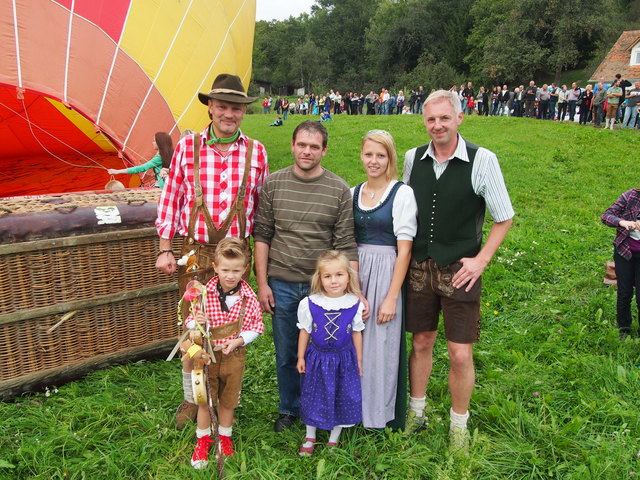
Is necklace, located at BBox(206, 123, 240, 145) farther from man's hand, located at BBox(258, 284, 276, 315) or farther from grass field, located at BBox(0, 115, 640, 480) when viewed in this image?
grass field, located at BBox(0, 115, 640, 480)

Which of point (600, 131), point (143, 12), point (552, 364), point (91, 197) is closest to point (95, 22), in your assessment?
point (143, 12)

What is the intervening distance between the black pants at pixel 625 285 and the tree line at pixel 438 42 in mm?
37433

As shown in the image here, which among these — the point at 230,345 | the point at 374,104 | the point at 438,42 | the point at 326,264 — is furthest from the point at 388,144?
the point at 438,42

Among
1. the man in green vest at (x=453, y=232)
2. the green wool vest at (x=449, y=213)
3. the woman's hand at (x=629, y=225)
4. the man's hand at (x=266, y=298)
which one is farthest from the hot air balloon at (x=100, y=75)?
the woman's hand at (x=629, y=225)

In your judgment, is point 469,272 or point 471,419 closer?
point 469,272

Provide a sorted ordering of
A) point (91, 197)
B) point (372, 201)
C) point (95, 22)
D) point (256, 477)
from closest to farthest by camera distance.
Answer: point (256, 477)
point (372, 201)
point (91, 197)
point (95, 22)

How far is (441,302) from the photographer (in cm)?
281

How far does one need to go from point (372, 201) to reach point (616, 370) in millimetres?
2201

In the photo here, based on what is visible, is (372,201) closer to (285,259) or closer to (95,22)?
(285,259)

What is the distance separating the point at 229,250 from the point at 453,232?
1.16m

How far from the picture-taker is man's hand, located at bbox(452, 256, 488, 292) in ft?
8.64

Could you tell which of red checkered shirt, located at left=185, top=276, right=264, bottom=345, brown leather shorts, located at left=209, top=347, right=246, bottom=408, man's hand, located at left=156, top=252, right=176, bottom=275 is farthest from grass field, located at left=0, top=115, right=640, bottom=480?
man's hand, located at left=156, top=252, right=176, bottom=275

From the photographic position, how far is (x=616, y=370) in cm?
Result: 356

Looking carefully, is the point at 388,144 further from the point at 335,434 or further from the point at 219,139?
the point at 335,434
